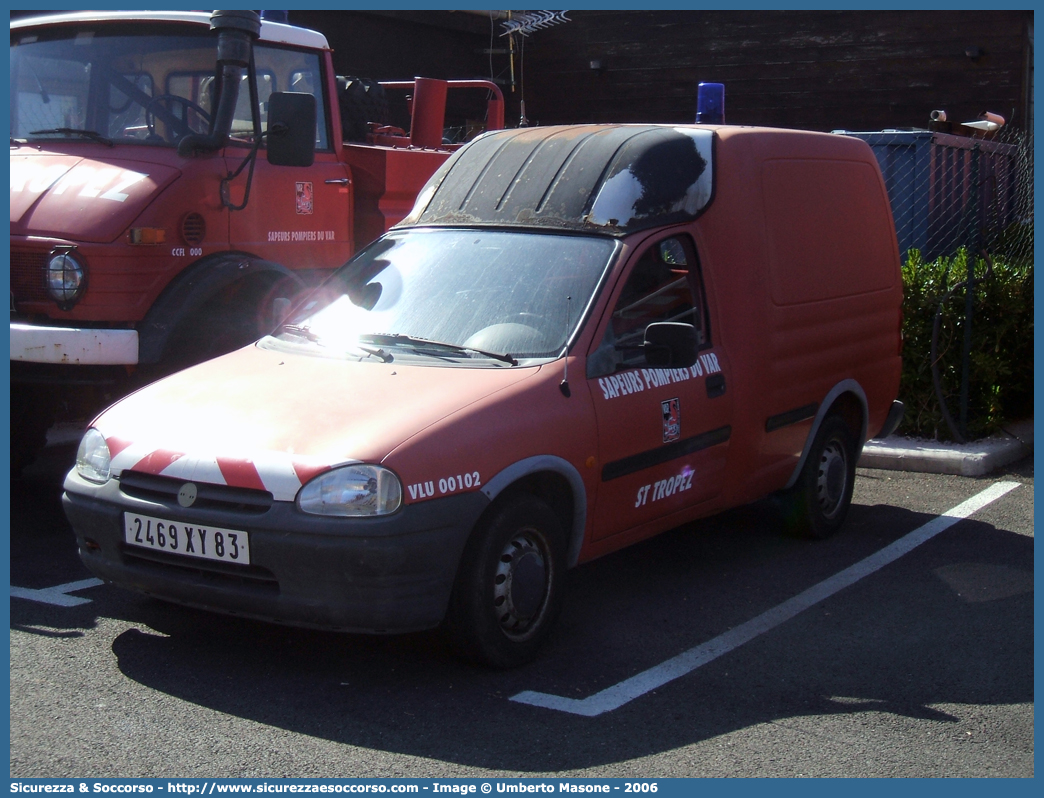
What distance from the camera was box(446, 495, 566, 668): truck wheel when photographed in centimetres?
431

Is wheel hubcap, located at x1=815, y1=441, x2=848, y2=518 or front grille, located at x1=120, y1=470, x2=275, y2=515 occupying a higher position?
front grille, located at x1=120, y1=470, x2=275, y2=515

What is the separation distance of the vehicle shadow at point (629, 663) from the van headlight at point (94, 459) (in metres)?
0.73

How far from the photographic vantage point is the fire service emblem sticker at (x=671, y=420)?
5.18 m

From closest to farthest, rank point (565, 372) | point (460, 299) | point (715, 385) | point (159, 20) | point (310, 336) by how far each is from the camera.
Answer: point (565, 372)
point (460, 299)
point (310, 336)
point (715, 385)
point (159, 20)

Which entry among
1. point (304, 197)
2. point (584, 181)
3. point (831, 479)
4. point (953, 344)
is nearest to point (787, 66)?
point (953, 344)

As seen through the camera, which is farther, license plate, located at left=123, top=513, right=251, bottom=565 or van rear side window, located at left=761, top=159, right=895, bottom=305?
van rear side window, located at left=761, top=159, right=895, bottom=305

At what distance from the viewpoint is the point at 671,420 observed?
5.21 metres

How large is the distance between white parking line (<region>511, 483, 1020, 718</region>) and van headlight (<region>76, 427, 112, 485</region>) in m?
1.83

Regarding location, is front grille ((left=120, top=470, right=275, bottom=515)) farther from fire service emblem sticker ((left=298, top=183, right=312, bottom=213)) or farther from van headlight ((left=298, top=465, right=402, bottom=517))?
fire service emblem sticker ((left=298, top=183, right=312, bottom=213))

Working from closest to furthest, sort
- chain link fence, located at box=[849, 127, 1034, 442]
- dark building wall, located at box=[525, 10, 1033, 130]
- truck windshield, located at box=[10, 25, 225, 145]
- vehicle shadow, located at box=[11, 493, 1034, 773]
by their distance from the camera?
vehicle shadow, located at box=[11, 493, 1034, 773] < truck windshield, located at box=[10, 25, 225, 145] < chain link fence, located at box=[849, 127, 1034, 442] < dark building wall, located at box=[525, 10, 1033, 130]

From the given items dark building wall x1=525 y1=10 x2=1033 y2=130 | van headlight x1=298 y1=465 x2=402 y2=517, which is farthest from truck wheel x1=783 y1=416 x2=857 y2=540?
dark building wall x1=525 y1=10 x2=1033 y2=130

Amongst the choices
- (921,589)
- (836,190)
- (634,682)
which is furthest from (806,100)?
(634,682)

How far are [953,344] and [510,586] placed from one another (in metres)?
6.01

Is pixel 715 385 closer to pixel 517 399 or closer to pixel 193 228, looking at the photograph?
pixel 517 399
